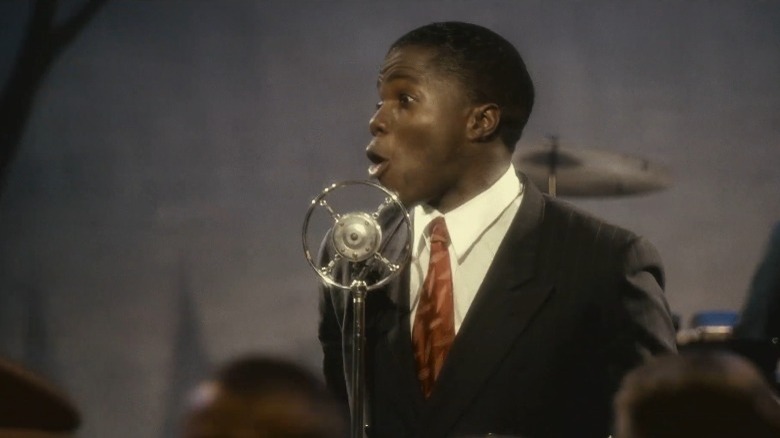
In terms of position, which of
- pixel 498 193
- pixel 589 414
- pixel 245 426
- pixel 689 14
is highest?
pixel 689 14

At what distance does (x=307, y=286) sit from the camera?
375 centimetres

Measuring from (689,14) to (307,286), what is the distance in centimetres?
137

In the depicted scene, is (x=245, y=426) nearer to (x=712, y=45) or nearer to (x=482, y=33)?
(x=482, y=33)

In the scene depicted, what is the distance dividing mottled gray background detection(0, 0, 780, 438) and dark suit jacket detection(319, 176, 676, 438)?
1633 mm

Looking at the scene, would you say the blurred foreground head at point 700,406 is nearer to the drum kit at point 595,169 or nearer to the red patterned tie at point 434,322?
the red patterned tie at point 434,322

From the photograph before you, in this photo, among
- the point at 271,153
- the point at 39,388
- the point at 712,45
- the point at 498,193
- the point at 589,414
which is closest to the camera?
the point at 39,388

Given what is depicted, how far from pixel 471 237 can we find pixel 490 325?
0.18 m

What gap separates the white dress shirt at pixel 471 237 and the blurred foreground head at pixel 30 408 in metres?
1.04

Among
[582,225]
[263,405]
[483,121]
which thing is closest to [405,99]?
[483,121]

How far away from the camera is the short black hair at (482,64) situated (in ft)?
6.64

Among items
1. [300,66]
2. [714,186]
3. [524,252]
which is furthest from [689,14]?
[524,252]

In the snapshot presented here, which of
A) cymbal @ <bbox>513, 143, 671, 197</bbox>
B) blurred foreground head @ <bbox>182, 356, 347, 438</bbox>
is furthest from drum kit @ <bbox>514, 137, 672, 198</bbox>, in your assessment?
blurred foreground head @ <bbox>182, 356, 347, 438</bbox>

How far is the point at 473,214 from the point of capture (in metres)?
2.03

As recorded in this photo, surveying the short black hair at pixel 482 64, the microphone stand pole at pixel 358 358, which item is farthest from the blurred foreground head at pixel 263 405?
the short black hair at pixel 482 64
